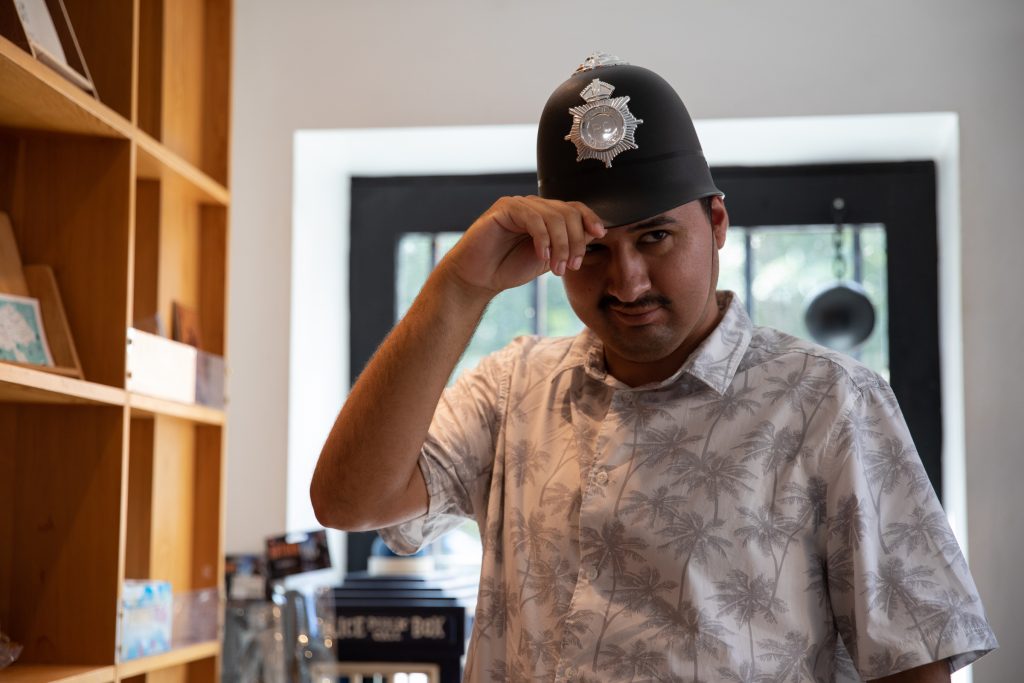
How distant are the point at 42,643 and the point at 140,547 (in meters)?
0.34

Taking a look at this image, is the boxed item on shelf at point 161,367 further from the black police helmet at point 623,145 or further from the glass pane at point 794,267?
the glass pane at point 794,267

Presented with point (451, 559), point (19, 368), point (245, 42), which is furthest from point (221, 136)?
point (451, 559)

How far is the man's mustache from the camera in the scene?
55.3 inches

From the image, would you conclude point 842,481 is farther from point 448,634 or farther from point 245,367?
point 245,367

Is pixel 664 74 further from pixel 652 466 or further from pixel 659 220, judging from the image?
pixel 652 466

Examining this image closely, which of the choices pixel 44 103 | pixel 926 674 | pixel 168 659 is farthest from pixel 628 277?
pixel 168 659

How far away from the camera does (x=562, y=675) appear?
1364 millimetres

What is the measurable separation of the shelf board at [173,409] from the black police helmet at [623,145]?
93 cm

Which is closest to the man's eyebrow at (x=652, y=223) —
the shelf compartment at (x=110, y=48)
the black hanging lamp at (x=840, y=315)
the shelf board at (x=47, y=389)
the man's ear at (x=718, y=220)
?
the man's ear at (x=718, y=220)

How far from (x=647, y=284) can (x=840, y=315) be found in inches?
67.3

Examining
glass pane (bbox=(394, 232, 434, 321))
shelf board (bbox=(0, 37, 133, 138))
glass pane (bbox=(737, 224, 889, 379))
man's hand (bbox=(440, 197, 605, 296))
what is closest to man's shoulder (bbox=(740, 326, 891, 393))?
man's hand (bbox=(440, 197, 605, 296))

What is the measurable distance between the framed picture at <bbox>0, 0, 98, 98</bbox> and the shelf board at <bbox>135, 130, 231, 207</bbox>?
148mm

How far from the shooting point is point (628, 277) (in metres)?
1.39

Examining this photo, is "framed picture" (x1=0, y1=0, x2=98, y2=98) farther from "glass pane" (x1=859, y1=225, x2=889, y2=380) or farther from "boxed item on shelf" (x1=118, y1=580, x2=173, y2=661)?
"glass pane" (x1=859, y1=225, x2=889, y2=380)
